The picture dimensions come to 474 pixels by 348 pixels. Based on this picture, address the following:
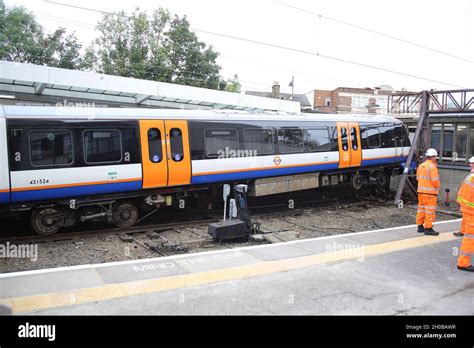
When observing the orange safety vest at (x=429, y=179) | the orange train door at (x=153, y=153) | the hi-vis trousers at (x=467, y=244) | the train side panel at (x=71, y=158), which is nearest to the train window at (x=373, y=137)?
the orange safety vest at (x=429, y=179)

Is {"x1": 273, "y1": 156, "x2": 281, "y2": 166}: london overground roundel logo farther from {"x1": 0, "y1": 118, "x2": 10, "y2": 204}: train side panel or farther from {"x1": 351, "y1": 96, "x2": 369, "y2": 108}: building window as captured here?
{"x1": 351, "y1": 96, "x2": 369, "y2": 108}: building window

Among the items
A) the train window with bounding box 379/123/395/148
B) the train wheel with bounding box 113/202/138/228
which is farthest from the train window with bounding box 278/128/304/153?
the train wheel with bounding box 113/202/138/228

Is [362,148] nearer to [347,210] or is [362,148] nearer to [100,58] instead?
[347,210]

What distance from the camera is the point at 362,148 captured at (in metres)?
15.0

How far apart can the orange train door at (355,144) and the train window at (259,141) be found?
11.7 feet

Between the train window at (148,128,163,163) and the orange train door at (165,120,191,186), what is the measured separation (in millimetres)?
206

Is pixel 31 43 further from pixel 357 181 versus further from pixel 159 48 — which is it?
pixel 357 181

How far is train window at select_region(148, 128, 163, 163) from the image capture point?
10.1 meters

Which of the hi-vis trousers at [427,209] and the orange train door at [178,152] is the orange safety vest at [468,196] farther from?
the orange train door at [178,152]

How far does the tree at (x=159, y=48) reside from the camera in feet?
111

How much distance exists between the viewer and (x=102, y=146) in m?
9.48
